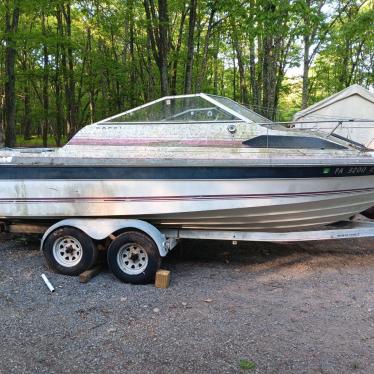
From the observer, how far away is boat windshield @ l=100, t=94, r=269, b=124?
5.55 metres

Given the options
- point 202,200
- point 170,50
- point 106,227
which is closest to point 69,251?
point 106,227

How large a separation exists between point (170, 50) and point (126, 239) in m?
14.1

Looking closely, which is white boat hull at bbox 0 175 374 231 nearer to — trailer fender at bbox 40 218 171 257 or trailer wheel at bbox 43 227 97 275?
trailer fender at bbox 40 218 171 257

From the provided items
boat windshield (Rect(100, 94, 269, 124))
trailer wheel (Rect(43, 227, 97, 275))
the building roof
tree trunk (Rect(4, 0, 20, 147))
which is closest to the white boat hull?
trailer wheel (Rect(43, 227, 97, 275))

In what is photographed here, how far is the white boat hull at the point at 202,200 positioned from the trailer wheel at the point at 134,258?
336 mm

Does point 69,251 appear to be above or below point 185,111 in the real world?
below

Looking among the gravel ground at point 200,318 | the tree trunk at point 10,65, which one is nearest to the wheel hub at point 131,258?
the gravel ground at point 200,318

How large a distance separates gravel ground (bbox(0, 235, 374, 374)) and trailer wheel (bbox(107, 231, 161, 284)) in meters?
0.15

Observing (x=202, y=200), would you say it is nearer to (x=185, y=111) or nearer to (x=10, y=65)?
(x=185, y=111)

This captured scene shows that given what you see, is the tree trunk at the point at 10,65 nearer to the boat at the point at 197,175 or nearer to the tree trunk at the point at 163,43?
the tree trunk at the point at 163,43

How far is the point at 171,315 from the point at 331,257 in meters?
2.91

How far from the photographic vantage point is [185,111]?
5676 mm

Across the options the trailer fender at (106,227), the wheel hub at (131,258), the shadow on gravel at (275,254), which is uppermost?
the trailer fender at (106,227)

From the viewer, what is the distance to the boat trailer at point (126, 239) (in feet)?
16.5
